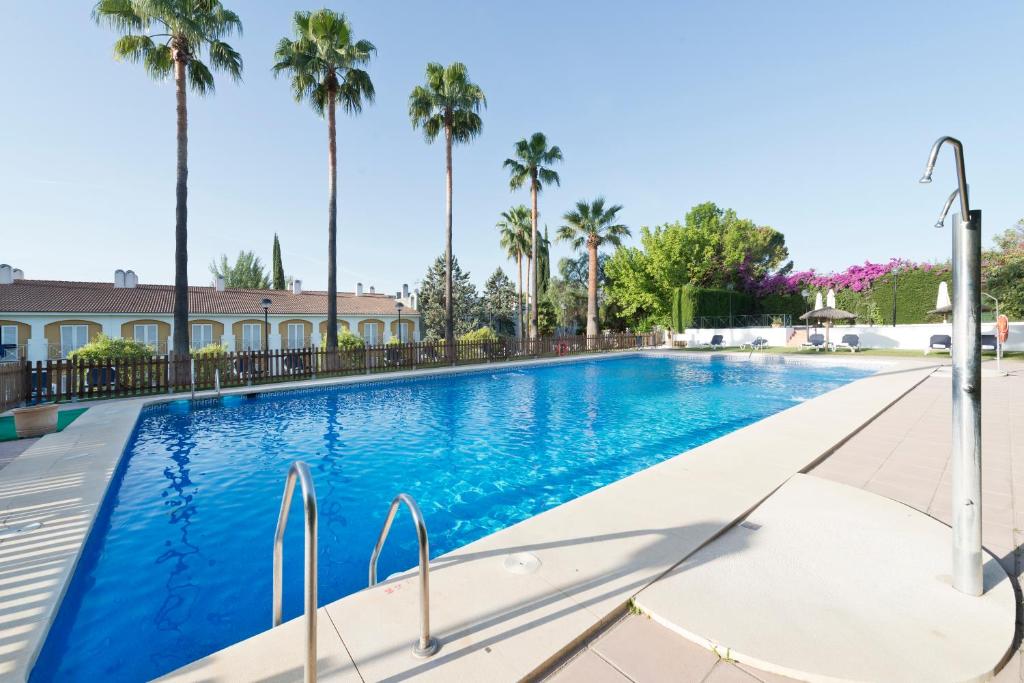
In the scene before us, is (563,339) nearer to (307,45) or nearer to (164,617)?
(307,45)

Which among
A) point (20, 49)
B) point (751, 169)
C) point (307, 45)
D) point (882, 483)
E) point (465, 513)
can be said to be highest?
point (307, 45)

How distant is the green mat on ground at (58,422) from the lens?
24.4 feet

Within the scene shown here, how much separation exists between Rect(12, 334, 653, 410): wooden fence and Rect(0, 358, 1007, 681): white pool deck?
7663 mm

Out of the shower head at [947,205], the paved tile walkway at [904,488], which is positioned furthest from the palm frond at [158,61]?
the paved tile walkway at [904,488]

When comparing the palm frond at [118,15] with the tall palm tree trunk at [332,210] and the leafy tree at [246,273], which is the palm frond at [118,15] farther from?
the leafy tree at [246,273]

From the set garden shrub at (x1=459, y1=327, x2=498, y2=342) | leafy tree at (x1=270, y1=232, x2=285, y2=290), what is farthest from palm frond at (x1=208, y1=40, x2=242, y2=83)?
leafy tree at (x1=270, y1=232, x2=285, y2=290)

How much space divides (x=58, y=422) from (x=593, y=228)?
86.7ft

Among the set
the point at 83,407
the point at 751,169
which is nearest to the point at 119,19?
the point at 83,407

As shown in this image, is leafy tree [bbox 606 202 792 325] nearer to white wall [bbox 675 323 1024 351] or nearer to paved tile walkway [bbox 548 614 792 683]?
white wall [bbox 675 323 1024 351]

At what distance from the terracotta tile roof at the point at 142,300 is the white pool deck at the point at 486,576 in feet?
80.8

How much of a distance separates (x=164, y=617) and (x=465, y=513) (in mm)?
2790

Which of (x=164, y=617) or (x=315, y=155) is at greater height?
(x=315, y=155)

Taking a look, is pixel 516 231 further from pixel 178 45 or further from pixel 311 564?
pixel 311 564

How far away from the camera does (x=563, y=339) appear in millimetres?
24797
